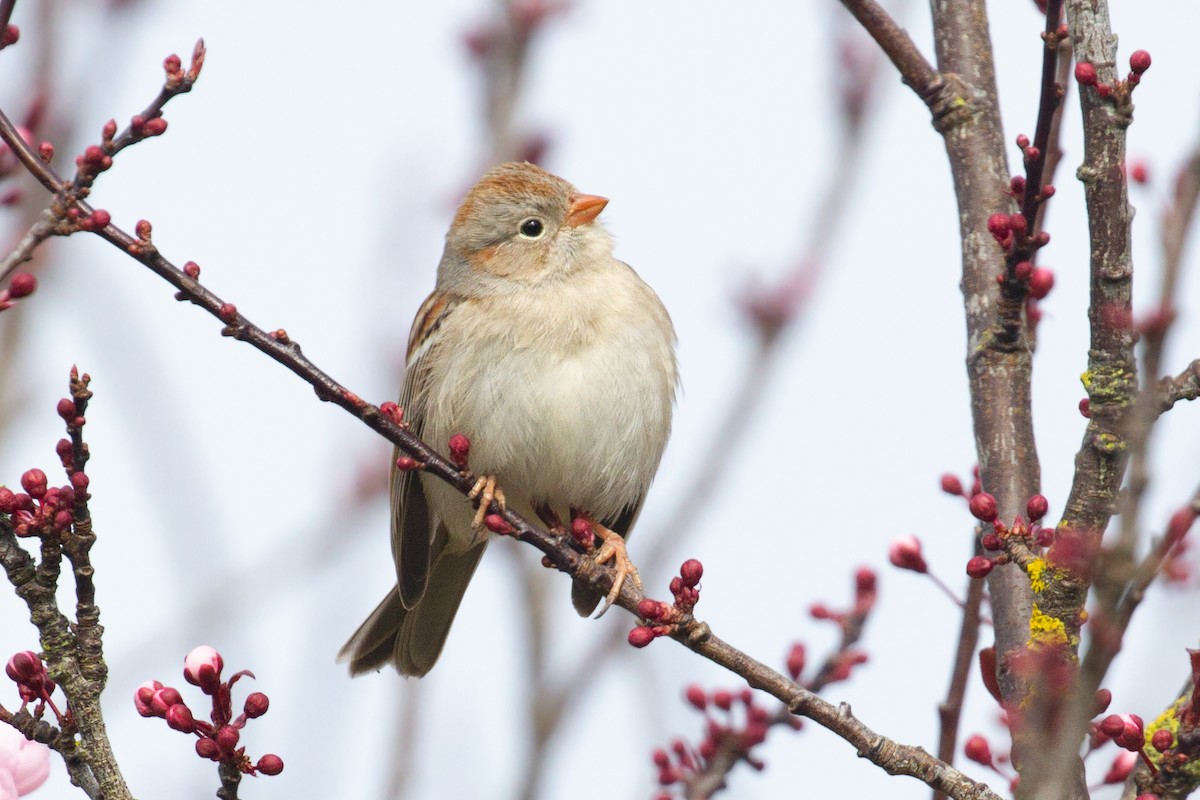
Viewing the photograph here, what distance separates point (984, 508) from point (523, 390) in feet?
6.58

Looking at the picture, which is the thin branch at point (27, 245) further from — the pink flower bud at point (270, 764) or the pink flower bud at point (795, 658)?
the pink flower bud at point (795, 658)

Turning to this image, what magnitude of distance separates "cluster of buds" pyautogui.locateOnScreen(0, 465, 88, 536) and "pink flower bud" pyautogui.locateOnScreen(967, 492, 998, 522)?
1664mm

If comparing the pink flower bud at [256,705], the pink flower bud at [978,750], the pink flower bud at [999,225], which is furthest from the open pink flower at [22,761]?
the pink flower bud at [999,225]

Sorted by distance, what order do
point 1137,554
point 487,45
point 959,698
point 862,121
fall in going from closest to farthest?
1. point 1137,554
2. point 959,698
3. point 862,121
4. point 487,45

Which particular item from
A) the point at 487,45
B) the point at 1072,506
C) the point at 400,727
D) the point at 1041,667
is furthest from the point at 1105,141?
the point at 487,45

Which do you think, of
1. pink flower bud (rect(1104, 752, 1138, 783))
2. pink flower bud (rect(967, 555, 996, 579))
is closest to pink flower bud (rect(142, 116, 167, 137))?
pink flower bud (rect(967, 555, 996, 579))

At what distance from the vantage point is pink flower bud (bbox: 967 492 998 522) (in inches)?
109

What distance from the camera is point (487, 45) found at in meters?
5.80

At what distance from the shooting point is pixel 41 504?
2.46m

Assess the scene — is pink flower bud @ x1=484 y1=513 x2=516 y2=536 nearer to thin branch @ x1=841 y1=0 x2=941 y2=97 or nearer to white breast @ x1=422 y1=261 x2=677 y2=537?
white breast @ x1=422 y1=261 x2=677 y2=537

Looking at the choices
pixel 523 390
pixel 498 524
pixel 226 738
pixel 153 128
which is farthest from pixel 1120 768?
pixel 153 128

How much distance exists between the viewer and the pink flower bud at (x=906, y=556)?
143 inches

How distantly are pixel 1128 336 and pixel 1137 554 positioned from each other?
1279 millimetres

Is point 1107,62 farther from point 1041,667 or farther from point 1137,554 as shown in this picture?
point 1137,554
